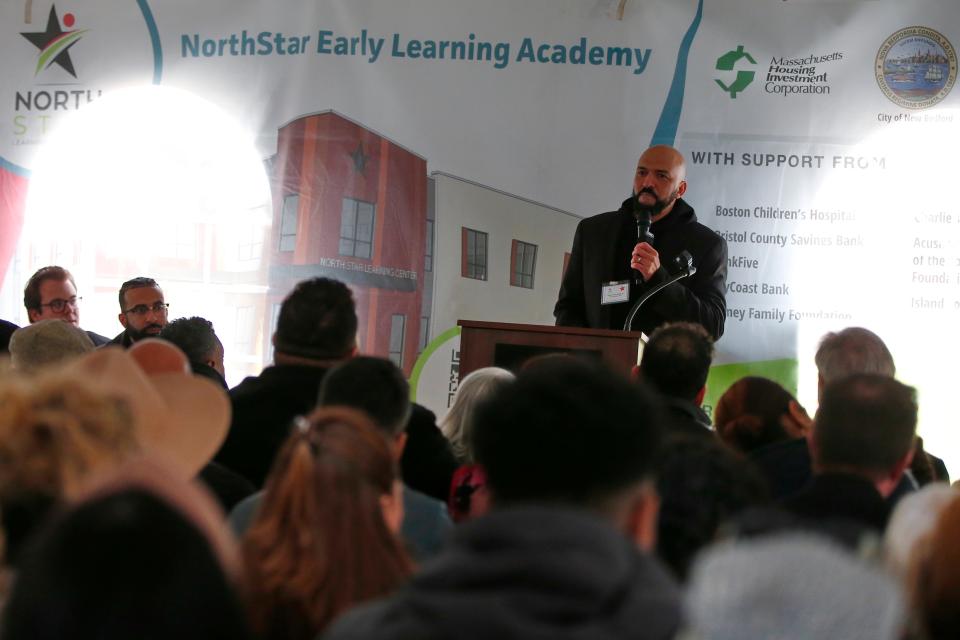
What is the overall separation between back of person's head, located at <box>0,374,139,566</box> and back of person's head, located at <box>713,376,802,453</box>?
77.4 inches

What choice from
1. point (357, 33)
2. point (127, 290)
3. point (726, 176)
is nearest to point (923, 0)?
point (726, 176)

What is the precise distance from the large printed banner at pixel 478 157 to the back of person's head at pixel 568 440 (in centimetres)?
443

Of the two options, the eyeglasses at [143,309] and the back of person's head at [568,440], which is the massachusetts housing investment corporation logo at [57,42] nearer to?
the eyeglasses at [143,309]

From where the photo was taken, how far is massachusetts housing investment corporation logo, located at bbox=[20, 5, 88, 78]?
6145 mm

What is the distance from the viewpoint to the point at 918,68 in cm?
543

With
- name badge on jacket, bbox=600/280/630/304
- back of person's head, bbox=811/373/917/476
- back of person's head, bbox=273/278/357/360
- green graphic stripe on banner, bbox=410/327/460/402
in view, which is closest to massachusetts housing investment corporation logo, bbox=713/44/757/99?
name badge on jacket, bbox=600/280/630/304

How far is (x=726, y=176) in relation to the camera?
5.58 metres

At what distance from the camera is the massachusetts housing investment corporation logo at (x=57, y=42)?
20.2ft

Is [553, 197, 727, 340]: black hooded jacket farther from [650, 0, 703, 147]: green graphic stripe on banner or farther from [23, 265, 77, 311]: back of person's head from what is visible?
[23, 265, 77, 311]: back of person's head

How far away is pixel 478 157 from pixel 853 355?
2.87 m

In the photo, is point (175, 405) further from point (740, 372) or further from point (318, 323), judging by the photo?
point (740, 372)

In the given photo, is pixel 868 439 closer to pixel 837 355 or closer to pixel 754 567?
pixel 754 567

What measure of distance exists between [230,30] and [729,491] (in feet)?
16.0

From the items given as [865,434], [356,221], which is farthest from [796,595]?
[356,221]
